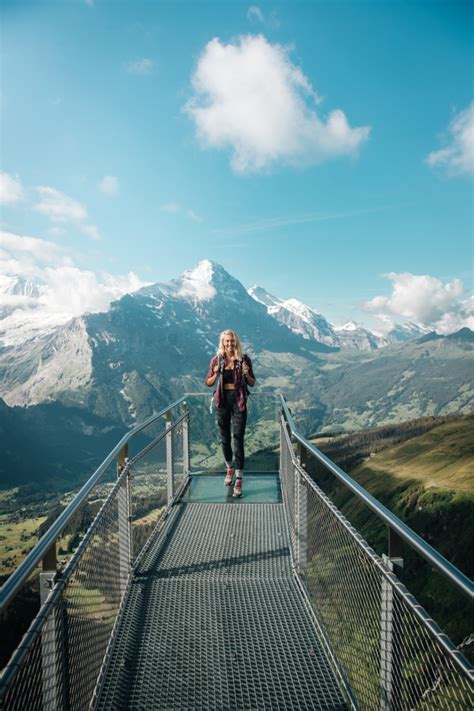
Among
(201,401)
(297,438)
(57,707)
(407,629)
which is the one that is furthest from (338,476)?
(201,401)

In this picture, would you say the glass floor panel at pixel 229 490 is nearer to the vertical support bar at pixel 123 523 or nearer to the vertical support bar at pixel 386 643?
the vertical support bar at pixel 123 523

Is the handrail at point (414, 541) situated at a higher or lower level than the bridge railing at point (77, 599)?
higher

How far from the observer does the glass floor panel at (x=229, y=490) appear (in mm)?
7387

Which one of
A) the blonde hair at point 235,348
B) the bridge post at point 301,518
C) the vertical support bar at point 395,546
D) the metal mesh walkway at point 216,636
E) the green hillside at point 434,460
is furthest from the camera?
the green hillside at point 434,460

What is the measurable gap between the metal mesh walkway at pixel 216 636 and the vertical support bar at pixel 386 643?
0.65 metres

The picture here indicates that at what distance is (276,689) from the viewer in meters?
3.22

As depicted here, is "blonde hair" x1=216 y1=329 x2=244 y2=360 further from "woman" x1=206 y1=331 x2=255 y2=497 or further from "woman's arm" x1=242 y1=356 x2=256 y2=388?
"woman's arm" x1=242 y1=356 x2=256 y2=388

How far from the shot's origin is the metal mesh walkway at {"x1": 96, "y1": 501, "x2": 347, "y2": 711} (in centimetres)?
316

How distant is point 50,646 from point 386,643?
1.93 meters

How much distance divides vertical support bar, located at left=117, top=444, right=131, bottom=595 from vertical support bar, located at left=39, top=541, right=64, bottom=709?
184 cm

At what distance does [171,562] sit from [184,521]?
1.34 metres

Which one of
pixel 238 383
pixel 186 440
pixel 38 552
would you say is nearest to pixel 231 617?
pixel 38 552

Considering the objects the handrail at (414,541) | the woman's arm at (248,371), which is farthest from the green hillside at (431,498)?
the handrail at (414,541)

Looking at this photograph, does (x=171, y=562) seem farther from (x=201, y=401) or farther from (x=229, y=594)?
(x=201, y=401)
